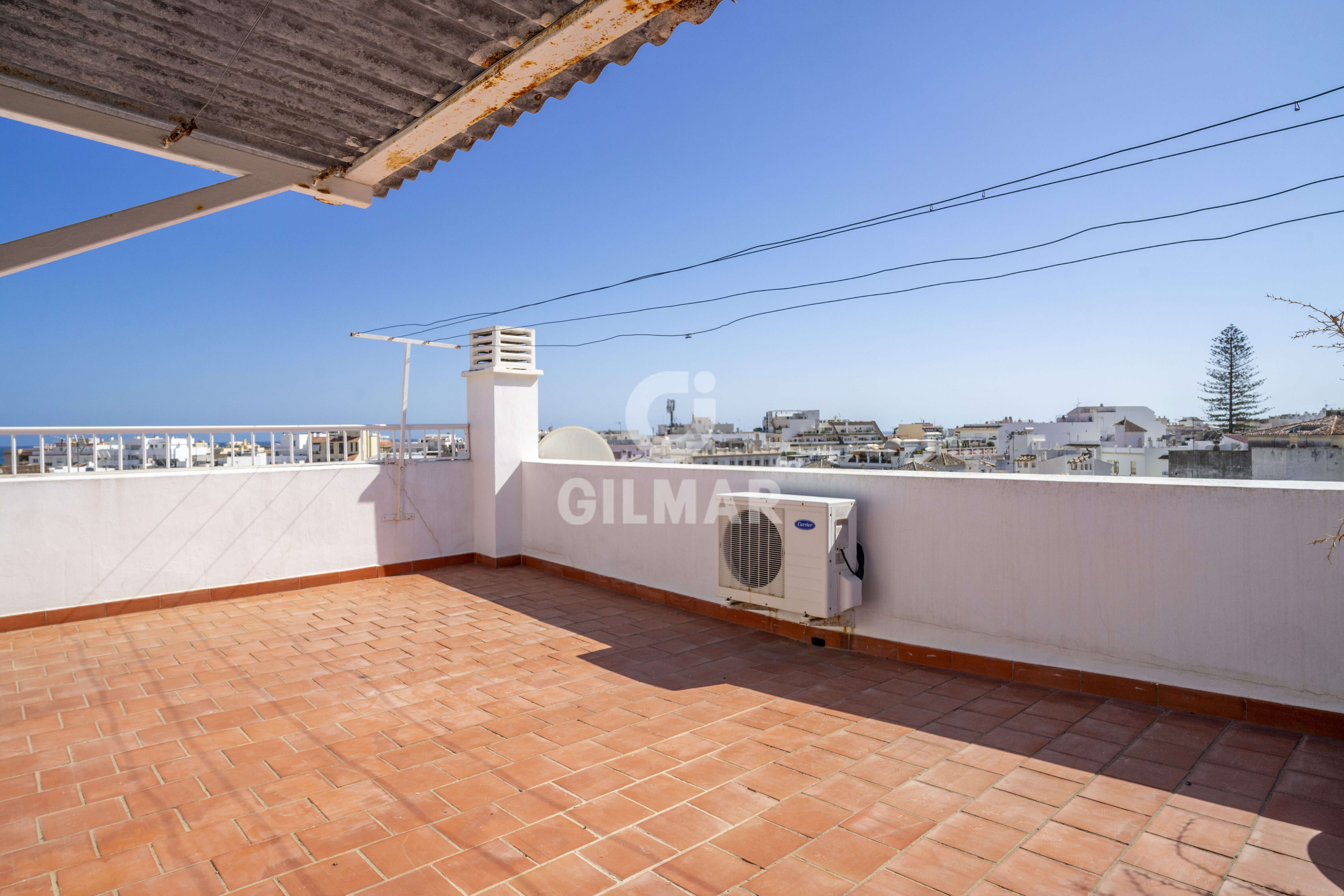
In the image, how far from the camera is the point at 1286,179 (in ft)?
15.5

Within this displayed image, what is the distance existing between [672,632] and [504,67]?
11.3 ft

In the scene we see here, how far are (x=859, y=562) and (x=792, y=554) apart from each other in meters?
0.44

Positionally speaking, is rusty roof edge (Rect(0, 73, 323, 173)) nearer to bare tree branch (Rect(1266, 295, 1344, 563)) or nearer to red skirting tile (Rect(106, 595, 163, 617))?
bare tree branch (Rect(1266, 295, 1344, 563))

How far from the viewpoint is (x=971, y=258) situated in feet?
23.0

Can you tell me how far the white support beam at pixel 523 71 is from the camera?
1.31m

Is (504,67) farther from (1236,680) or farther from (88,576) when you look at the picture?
(88,576)

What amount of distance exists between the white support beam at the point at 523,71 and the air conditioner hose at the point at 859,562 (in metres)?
2.78

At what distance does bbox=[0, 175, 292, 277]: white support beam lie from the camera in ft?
5.57

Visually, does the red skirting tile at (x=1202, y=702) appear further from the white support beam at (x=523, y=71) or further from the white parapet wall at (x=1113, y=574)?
the white support beam at (x=523, y=71)

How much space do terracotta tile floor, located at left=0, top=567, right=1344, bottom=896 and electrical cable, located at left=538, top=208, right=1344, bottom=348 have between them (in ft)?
13.3

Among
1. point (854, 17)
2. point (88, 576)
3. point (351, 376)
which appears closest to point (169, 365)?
point (351, 376)

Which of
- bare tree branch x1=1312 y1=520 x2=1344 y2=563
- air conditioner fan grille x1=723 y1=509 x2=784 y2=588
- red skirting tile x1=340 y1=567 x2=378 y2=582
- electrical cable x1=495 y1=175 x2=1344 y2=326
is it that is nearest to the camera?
bare tree branch x1=1312 y1=520 x2=1344 y2=563

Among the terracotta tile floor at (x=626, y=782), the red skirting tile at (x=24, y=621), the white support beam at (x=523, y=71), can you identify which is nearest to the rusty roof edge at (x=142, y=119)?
the white support beam at (x=523, y=71)

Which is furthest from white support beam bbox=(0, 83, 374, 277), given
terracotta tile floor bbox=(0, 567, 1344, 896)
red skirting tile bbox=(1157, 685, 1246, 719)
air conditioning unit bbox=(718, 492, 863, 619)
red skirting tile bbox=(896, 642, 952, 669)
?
red skirting tile bbox=(1157, 685, 1246, 719)
